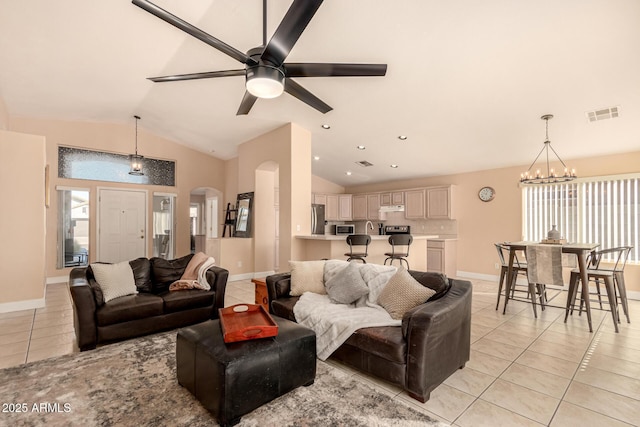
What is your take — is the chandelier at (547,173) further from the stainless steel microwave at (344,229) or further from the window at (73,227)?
the window at (73,227)

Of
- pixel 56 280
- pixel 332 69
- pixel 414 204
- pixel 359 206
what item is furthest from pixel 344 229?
pixel 56 280

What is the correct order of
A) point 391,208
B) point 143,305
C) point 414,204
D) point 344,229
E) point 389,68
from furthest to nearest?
point 344,229 → point 391,208 → point 414,204 → point 389,68 → point 143,305

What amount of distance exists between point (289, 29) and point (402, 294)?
2166 millimetres

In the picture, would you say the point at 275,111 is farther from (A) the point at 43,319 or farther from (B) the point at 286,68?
(A) the point at 43,319

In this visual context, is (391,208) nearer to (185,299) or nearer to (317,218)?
(317,218)

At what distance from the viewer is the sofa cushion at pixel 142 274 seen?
11.7 ft

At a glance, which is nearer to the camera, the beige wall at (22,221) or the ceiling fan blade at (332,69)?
the ceiling fan blade at (332,69)

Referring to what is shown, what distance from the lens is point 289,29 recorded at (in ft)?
5.93

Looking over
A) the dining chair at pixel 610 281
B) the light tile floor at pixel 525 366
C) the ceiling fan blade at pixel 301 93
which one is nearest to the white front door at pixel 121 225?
the light tile floor at pixel 525 366

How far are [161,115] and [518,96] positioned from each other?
5.96 metres

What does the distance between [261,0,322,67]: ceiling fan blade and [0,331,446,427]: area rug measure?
2329mm

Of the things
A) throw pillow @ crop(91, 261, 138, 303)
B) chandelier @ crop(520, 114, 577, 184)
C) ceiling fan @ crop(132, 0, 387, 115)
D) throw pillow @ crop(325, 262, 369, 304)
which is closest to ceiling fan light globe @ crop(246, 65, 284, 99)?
ceiling fan @ crop(132, 0, 387, 115)

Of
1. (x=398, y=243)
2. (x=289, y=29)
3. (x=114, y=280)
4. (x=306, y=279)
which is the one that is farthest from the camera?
(x=398, y=243)

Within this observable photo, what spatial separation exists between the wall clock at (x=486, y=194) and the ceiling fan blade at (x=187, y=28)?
230 inches
